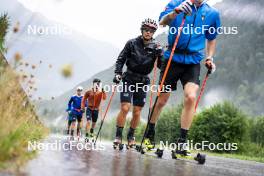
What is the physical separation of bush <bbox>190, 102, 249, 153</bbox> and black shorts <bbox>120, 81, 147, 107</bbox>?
157 ft

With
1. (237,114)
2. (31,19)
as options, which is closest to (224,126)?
(237,114)

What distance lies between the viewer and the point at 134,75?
401 inches

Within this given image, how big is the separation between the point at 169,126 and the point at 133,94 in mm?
66201

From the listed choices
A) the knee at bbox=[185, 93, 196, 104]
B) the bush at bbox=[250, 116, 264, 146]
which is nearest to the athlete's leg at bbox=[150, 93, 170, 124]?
the knee at bbox=[185, 93, 196, 104]

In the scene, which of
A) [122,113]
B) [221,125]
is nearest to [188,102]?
[122,113]

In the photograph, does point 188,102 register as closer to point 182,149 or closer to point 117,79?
point 182,149

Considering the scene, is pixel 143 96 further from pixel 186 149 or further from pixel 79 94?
pixel 79 94

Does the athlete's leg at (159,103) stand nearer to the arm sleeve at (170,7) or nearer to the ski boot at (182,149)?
the ski boot at (182,149)

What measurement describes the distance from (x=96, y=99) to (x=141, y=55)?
621cm

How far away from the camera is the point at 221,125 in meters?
59.5

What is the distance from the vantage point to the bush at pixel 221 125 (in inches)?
2307

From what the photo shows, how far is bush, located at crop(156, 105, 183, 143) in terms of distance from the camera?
7531cm

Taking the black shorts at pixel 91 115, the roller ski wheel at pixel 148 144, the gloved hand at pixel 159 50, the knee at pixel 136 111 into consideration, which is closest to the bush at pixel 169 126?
the black shorts at pixel 91 115

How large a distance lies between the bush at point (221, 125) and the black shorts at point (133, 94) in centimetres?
4795
